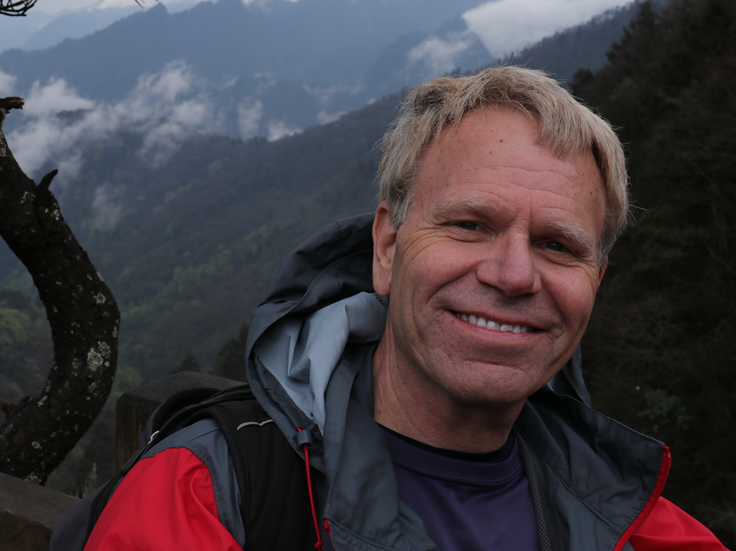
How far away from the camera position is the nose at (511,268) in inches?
52.6

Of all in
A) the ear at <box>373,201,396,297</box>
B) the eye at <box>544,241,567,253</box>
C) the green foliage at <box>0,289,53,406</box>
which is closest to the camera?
the eye at <box>544,241,567,253</box>

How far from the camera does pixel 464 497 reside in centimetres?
141

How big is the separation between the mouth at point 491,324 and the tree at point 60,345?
224 cm

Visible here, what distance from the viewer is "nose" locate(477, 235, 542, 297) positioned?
4.38 feet

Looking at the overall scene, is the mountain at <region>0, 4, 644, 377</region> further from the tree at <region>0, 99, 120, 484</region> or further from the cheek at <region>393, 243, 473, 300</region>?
the cheek at <region>393, 243, 473, 300</region>

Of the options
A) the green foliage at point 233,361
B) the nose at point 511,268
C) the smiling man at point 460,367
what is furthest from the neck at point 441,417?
the green foliage at point 233,361

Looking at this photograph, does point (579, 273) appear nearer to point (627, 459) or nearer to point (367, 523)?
point (627, 459)

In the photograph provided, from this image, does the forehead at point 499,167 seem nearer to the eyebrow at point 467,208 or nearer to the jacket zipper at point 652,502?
the eyebrow at point 467,208

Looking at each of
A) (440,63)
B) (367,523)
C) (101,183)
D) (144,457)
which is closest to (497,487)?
(367,523)

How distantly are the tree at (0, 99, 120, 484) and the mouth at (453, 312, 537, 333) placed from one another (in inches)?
88.2

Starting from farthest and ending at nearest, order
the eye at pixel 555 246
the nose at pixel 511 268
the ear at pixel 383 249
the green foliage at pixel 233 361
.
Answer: the green foliage at pixel 233 361 < the ear at pixel 383 249 < the eye at pixel 555 246 < the nose at pixel 511 268

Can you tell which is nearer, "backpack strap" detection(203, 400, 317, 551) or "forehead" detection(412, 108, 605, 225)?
"backpack strap" detection(203, 400, 317, 551)

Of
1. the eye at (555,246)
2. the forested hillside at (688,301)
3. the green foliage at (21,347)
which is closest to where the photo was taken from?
the eye at (555,246)

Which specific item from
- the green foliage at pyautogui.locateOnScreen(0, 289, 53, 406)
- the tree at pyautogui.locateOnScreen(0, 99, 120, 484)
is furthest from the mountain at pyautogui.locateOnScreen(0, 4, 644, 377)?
the tree at pyautogui.locateOnScreen(0, 99, 120, 484)
